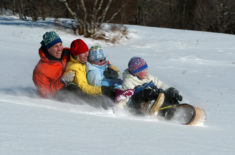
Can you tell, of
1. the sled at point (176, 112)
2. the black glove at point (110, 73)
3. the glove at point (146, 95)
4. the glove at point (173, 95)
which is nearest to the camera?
the sled at point (176, 112)

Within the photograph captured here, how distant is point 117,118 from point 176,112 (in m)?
0.78

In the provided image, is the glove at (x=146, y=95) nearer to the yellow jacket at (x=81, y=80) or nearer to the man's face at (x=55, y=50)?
the yellow jacket at (x=81, y=80)

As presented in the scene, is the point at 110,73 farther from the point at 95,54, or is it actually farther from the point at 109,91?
the point at 109,91

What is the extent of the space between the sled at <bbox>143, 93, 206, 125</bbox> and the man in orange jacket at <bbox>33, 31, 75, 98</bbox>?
125cm

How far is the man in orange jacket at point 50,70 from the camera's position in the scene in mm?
4473

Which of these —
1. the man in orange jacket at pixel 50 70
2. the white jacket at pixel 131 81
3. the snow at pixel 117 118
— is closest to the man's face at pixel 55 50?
the man in orange jacket at pixel 50 70

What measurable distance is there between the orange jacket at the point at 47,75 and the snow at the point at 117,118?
0.19 meters

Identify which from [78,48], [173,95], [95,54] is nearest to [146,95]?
[173,95]

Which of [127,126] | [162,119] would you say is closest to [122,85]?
[162,119]

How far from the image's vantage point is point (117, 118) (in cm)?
368

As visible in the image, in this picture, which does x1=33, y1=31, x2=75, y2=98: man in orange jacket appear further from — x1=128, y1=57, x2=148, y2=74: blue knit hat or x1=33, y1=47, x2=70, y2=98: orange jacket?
x1=128, y1=57, x2=148, y2=74: blue knit hat

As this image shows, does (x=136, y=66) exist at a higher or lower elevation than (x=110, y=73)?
higher

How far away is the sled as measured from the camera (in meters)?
3.85

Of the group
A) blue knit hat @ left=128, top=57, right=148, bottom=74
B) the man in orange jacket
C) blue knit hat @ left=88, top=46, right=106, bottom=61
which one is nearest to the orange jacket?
the man in orange jacket
